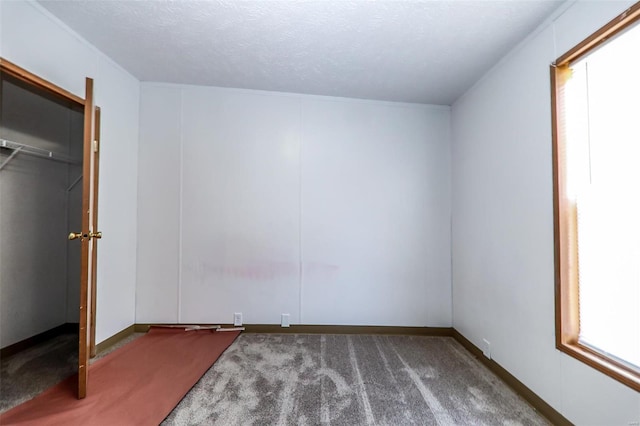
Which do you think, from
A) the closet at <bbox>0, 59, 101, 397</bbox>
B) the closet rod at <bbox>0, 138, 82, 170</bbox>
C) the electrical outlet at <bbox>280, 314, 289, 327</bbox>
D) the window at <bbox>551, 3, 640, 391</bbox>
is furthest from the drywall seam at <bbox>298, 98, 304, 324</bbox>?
the closet rod at <bbox>0, 138, 82, 170</bbox>

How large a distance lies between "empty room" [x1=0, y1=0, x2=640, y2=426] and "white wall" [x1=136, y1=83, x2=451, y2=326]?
0.03 m

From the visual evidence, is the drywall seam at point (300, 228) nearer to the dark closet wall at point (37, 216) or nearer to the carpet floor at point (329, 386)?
the carpet floor at point (329, 386)

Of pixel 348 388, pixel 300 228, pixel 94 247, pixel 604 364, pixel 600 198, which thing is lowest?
pixel 348 388

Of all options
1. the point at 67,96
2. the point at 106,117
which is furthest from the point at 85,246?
the point at 106,117

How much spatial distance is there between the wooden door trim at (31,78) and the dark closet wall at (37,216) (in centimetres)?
69

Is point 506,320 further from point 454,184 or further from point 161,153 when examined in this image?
point 161,153

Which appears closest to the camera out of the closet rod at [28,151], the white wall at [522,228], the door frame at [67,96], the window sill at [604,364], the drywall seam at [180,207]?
the window sill at [604,364]

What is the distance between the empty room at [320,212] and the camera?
1.55 m

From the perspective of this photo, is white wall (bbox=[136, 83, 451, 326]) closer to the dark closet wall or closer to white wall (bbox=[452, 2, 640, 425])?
white wall (bbox=[452, 2, 640, 425])

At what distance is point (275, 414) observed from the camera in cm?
162

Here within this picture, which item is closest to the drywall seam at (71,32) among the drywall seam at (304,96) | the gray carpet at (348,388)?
the drywall seam at (304,96)

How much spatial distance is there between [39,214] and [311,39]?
10.8 ft

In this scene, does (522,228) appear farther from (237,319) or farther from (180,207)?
(180,207)

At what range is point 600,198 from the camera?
145 cm
